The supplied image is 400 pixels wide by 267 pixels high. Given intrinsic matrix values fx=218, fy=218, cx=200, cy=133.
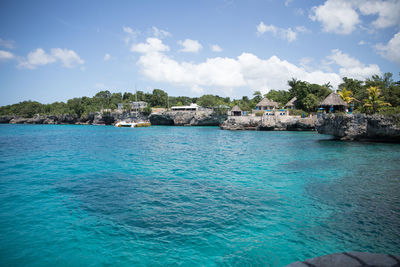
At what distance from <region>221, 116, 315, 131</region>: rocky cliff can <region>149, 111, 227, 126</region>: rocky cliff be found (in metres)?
18.2

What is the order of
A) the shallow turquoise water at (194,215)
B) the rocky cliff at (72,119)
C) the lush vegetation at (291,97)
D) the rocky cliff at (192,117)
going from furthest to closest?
the rocky cliff at (72,119)
the rocky cliff at (192,117)
the lush vegetation at (291,97)
the shallow turquoise water at (194,215)

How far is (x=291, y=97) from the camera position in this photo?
68125 millimetres

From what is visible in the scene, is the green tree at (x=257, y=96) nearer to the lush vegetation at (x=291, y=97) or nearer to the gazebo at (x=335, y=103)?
the lush vegetation at (x=291, y=97)

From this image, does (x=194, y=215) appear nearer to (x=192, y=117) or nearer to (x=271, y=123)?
(x=271, y=123)

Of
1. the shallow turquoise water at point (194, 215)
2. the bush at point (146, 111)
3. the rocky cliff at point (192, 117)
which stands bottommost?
the shallow turquoise water at point (194, 215)

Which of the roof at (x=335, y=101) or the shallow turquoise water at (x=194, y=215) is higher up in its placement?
the roof at (x=335, y=101)

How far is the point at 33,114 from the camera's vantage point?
12038 cm

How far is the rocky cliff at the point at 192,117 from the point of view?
77812mm

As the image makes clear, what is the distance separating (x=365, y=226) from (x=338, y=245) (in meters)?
1.82

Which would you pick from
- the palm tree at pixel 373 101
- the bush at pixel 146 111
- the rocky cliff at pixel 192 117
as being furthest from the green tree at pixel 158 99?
the palm tree at pixel 373 101

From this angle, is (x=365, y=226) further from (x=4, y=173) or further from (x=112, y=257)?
(x=4, y=173)

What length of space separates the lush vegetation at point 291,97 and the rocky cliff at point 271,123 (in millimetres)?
3011

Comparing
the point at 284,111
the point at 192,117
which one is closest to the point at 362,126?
the point at 284,111

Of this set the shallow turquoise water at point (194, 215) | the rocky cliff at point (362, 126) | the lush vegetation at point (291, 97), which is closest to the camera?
the shallow turquoise water at point (194, 215)
